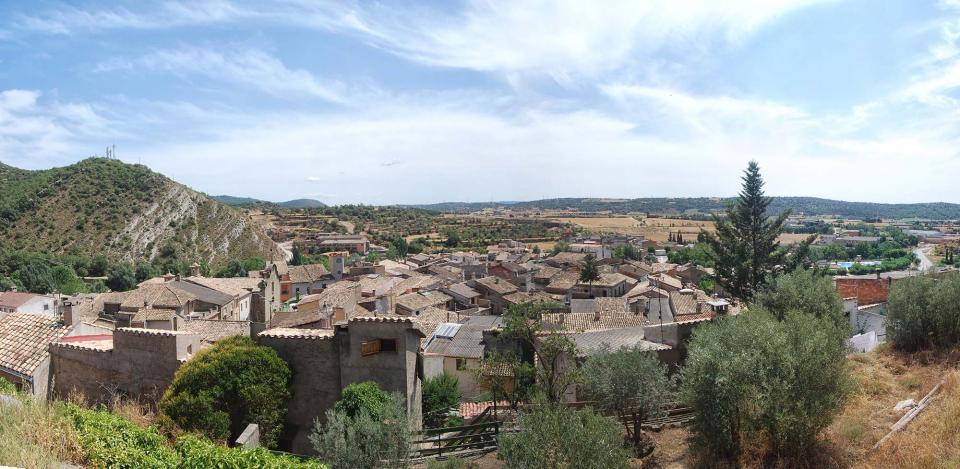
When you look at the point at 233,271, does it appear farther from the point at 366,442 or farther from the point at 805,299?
the point at 805,299

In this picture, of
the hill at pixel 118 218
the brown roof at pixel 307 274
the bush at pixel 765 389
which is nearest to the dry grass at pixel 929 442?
the bush at pixel 765 389

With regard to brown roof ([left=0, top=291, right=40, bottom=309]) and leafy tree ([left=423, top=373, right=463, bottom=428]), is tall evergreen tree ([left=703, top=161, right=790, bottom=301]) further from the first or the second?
brown roof ([left=0, top=291, right=40, bottom=309])

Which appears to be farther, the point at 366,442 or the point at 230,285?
the point at 230,285

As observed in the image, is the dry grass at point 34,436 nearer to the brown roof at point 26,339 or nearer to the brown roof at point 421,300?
the brown roof at point 26,339

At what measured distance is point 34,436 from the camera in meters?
6.34

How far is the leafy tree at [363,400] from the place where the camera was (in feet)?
37.8

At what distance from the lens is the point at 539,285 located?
6084 cm

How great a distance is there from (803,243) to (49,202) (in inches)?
3699

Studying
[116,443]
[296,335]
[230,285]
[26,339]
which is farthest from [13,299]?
[116,443]

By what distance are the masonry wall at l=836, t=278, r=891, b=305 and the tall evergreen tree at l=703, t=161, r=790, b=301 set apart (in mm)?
3688

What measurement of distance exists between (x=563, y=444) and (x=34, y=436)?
22.1ft

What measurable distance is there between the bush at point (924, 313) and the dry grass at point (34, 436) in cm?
1845

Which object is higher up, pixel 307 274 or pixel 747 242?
pixel 747 242

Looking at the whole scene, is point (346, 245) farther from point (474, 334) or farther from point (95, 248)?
point (474, 334)
